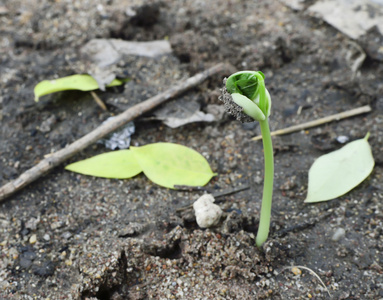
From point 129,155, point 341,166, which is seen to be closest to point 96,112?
point 129,155

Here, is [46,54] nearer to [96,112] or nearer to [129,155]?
[96,112]

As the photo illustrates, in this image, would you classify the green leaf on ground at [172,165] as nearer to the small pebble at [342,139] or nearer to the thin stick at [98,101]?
the thin stick at [98,101]

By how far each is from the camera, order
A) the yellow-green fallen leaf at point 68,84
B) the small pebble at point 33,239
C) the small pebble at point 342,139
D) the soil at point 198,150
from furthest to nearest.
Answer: the yellow-green fallen leaf at point 68,84 → the small pebble at point 342,139 → the small pebble at point 33,239 → the soil at point 198,150

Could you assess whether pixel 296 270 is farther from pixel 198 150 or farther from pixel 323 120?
pixel 323 120

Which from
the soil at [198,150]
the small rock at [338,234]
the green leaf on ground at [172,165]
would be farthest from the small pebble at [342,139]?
the green leaf on ground at [172,165]

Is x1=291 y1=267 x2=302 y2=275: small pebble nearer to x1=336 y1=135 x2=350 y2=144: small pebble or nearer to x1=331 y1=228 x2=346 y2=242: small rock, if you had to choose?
x1=331 y1=228 x2=346 y2=242: small rock

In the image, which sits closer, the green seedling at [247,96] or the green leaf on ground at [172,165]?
the green seedling at [247,96]
